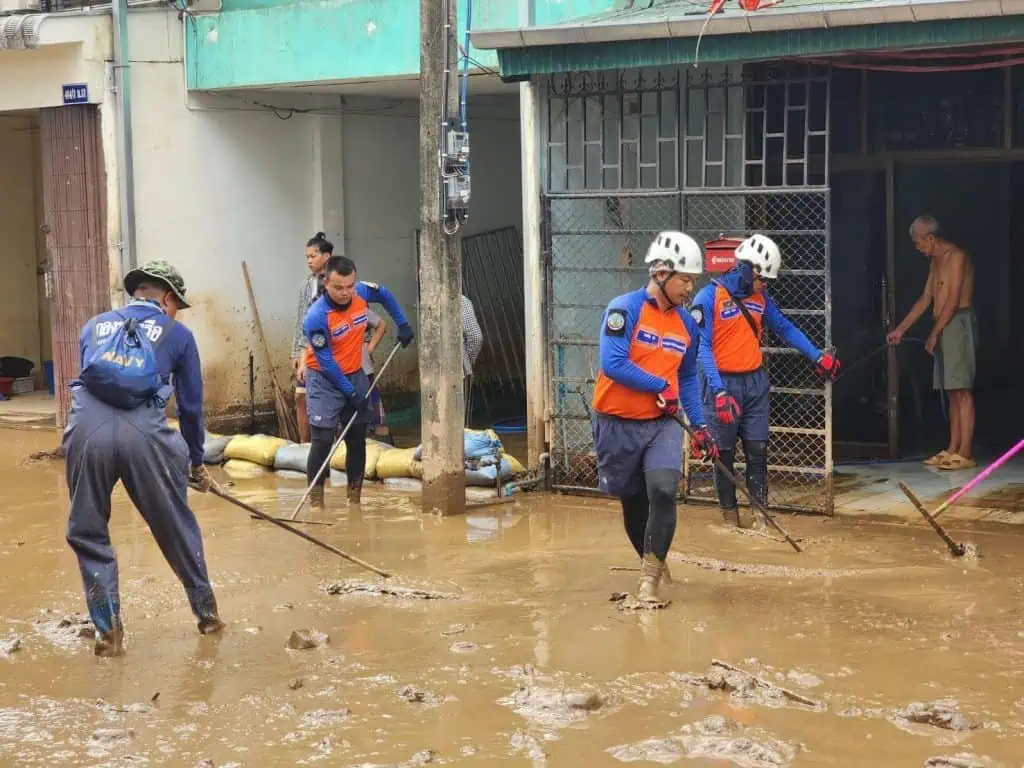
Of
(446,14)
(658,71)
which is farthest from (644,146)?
(446,14)

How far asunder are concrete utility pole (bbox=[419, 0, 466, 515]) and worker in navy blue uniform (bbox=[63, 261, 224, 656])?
310cm

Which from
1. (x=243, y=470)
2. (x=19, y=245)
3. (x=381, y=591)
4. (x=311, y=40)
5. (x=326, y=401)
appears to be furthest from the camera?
(x=19, y=245)

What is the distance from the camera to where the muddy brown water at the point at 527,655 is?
5586 millimetres

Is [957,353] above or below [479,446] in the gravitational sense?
above

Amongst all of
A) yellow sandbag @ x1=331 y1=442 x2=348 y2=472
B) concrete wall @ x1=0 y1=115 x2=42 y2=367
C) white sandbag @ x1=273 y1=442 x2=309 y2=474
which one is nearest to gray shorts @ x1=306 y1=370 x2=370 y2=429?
yellow sandbag @ x1=331 y1=442 x2=348 y2=472

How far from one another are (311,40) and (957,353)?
19.6ft

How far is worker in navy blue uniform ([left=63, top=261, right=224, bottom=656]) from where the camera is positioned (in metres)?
6.77

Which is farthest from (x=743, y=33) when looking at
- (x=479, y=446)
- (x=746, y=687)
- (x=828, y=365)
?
(x=746, y=687)

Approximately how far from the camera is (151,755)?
5.57m

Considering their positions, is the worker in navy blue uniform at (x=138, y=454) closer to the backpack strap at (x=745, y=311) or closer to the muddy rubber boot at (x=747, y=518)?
the backpack strap at (x=745, y=311)

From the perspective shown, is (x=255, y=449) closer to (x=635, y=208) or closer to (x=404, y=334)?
(x=404, y=334)

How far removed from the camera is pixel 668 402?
24.5 ft

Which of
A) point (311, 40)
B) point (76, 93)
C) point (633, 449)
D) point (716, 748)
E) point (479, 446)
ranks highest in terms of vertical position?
point (311, 40)

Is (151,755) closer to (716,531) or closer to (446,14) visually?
(716,531)
